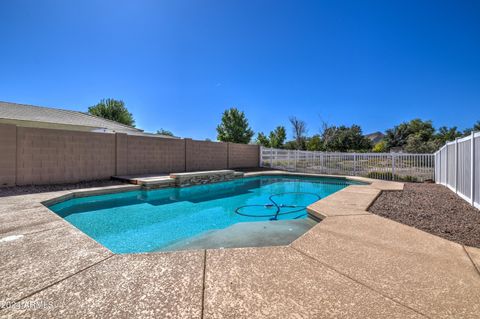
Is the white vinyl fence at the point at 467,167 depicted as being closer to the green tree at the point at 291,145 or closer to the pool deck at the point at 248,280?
the pool deck at the point at 248,280

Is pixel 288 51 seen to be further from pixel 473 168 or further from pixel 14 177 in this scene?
pixel 14 177

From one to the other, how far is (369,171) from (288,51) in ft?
25.0

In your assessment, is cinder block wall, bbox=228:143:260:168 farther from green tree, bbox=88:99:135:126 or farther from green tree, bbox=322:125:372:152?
green tree, bbox=88:99:135:126

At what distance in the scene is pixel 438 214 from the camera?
11.9 ft

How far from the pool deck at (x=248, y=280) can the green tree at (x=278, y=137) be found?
2834cm

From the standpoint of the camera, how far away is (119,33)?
8.51 metres

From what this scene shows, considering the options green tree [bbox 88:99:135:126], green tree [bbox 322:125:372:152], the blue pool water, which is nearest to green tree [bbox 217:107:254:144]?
green tree [bbox 322:125:372:152]

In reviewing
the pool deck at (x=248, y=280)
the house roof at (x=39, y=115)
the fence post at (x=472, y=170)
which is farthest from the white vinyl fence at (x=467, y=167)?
the house roof at (x=39, y=115)

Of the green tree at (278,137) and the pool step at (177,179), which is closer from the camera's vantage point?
the pool step at (177,179)

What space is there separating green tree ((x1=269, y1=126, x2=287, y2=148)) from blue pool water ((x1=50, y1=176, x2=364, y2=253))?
74.5 feet

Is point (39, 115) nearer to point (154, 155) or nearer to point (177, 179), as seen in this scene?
point (154, 155)

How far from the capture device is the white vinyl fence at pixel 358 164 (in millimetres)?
9156

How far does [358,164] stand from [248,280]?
11210mm

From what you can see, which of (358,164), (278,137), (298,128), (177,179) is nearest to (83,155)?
(177,179)
